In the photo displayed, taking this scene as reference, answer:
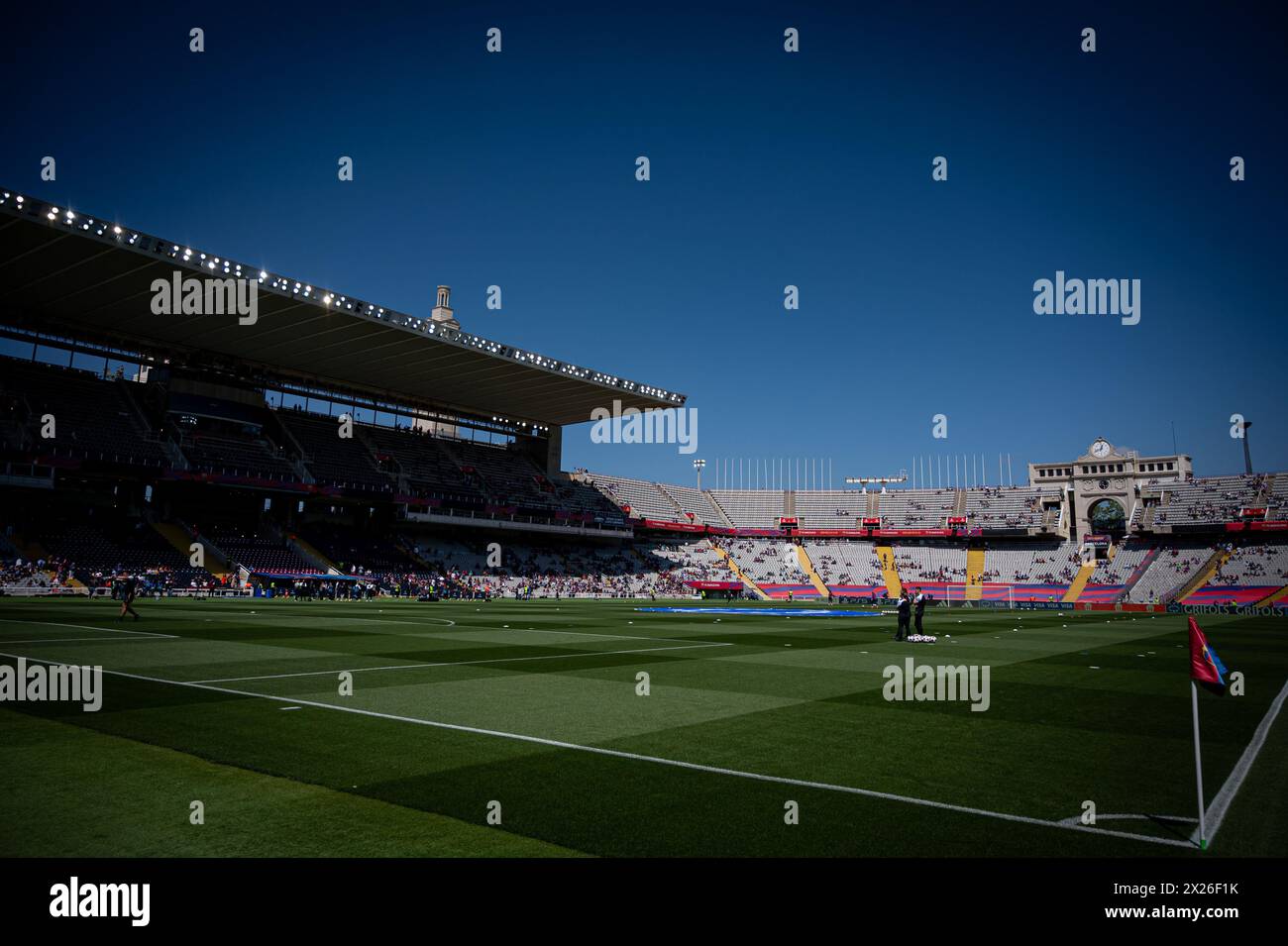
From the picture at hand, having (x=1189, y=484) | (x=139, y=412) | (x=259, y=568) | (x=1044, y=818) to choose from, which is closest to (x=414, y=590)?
(x=259, y=568)

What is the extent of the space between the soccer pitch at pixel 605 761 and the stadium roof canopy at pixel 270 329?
30.6 m

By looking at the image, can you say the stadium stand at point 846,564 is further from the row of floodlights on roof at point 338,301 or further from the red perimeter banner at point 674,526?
the row of floodlights on roof at point 338,301

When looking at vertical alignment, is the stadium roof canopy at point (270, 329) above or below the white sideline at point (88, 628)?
above

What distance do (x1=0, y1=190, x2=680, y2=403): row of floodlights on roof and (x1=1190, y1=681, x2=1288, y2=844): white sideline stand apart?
152 feet

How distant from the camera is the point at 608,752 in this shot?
832 centimetres

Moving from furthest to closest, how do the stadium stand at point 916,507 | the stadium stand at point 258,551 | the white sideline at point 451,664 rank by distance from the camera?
1. the stadium stand at point 916,507
2. the stadium stand at point 258,551
3. the white sideline at point 451,664

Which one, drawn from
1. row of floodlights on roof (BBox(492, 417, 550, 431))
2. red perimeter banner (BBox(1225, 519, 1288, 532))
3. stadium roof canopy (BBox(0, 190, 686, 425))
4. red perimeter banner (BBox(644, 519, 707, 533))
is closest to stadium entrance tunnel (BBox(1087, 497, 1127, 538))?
red perimeter banner (BBox(1225, 519, 1288, 532))

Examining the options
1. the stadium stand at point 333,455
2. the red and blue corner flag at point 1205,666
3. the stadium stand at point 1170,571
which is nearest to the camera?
the red and blue corner flag at point 1205,666

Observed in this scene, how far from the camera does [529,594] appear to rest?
62094 mm

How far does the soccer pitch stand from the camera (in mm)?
5621

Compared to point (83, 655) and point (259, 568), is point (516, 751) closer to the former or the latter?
point (83, 655)

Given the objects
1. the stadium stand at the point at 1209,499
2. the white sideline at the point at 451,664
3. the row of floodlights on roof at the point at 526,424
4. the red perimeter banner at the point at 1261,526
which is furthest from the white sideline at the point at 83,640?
the stadium stand at the point at 1209,499

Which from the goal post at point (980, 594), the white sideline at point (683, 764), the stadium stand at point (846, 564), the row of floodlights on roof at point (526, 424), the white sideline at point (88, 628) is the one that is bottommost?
the goal post at point (980, 594)

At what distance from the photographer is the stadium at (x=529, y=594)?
6.99 m
